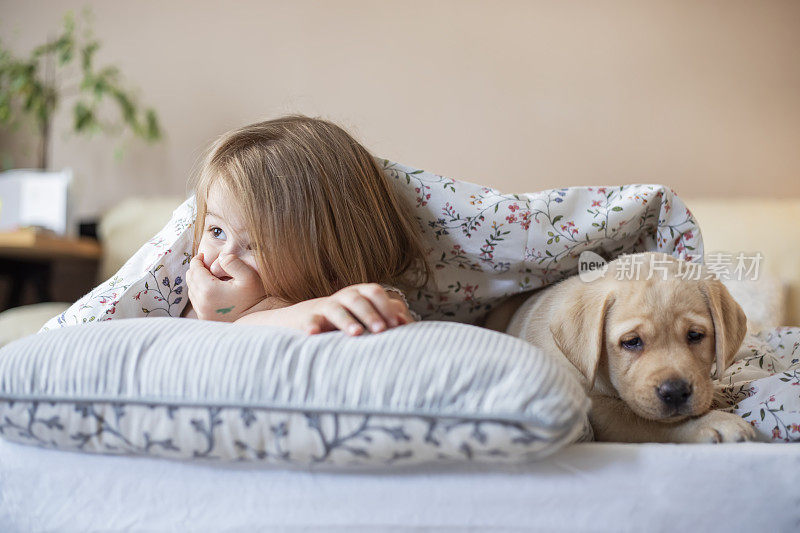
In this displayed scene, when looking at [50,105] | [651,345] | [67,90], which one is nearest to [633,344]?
[651,345]

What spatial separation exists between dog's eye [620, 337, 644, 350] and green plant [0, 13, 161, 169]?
250 centimetres

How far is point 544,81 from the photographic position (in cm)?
296

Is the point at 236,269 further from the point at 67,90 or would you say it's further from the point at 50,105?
the point at 67,90

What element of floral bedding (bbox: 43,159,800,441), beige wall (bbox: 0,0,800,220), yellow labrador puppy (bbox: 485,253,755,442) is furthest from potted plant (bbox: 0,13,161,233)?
yellow labrador puppy (bbox: 485,253,755,442)

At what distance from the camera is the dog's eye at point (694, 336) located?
38.4 inches

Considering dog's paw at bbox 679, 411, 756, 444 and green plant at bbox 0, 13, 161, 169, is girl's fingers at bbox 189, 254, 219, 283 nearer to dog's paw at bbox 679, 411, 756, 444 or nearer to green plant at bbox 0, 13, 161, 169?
dog's paw at bbox 679, 411, 756, 444

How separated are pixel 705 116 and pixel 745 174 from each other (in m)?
0.34

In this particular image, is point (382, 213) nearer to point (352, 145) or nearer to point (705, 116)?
point (352, 145)

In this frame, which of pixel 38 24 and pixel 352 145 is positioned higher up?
pixel 38 24

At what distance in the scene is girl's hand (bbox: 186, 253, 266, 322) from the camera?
1.02m

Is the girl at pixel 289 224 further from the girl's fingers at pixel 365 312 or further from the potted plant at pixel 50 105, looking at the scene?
the potted plant at pixel 50 105

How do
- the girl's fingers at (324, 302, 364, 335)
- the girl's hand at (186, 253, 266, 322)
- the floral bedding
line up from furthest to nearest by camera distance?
the floral bedding
the girl's hand at (186, 253, 266, 322)
the girl's fingers at (324, 302, 364, 335)

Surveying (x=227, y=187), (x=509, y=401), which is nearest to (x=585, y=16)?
(x=227, y=187)

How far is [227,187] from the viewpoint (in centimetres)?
108
